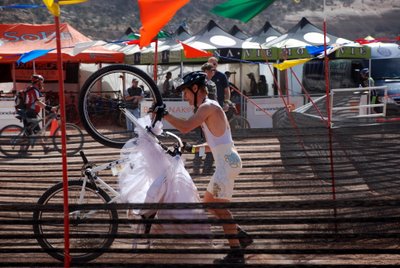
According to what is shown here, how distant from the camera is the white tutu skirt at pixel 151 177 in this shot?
489 cm

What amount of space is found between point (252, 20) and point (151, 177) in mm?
45751

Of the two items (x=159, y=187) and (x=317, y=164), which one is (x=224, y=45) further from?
(x=159, y=187)

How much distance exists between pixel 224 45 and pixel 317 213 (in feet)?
44.9

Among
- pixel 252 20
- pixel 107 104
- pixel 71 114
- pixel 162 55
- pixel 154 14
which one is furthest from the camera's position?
pixel 252 20

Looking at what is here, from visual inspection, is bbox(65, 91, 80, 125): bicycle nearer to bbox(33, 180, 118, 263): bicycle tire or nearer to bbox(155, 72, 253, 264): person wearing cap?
bbox(33, 180, 118, 263): bicycle tire

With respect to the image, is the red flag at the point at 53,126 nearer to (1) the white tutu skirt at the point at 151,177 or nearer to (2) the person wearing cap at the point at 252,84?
(1) the white tutu skirt at the point at 151,177

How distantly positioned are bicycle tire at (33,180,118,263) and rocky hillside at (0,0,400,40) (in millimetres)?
33520

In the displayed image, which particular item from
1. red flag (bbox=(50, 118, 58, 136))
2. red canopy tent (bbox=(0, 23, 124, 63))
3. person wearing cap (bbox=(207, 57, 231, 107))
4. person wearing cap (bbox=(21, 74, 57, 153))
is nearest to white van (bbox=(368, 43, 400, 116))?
red canopy tent (bbox=(0, 23, 124, 63))

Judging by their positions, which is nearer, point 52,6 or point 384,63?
point 52,6

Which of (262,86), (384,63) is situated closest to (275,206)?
(384,63)

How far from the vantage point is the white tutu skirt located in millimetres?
4887

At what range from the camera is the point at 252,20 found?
49656 millimetres

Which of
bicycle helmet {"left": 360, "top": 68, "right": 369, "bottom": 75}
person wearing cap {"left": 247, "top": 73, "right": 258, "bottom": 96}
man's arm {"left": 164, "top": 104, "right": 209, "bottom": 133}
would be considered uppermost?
bicycle helmet {"left": 360, "top": 68, "right": 369, "bottom": 75}

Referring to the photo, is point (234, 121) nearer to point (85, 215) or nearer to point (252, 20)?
point (85, 215)
